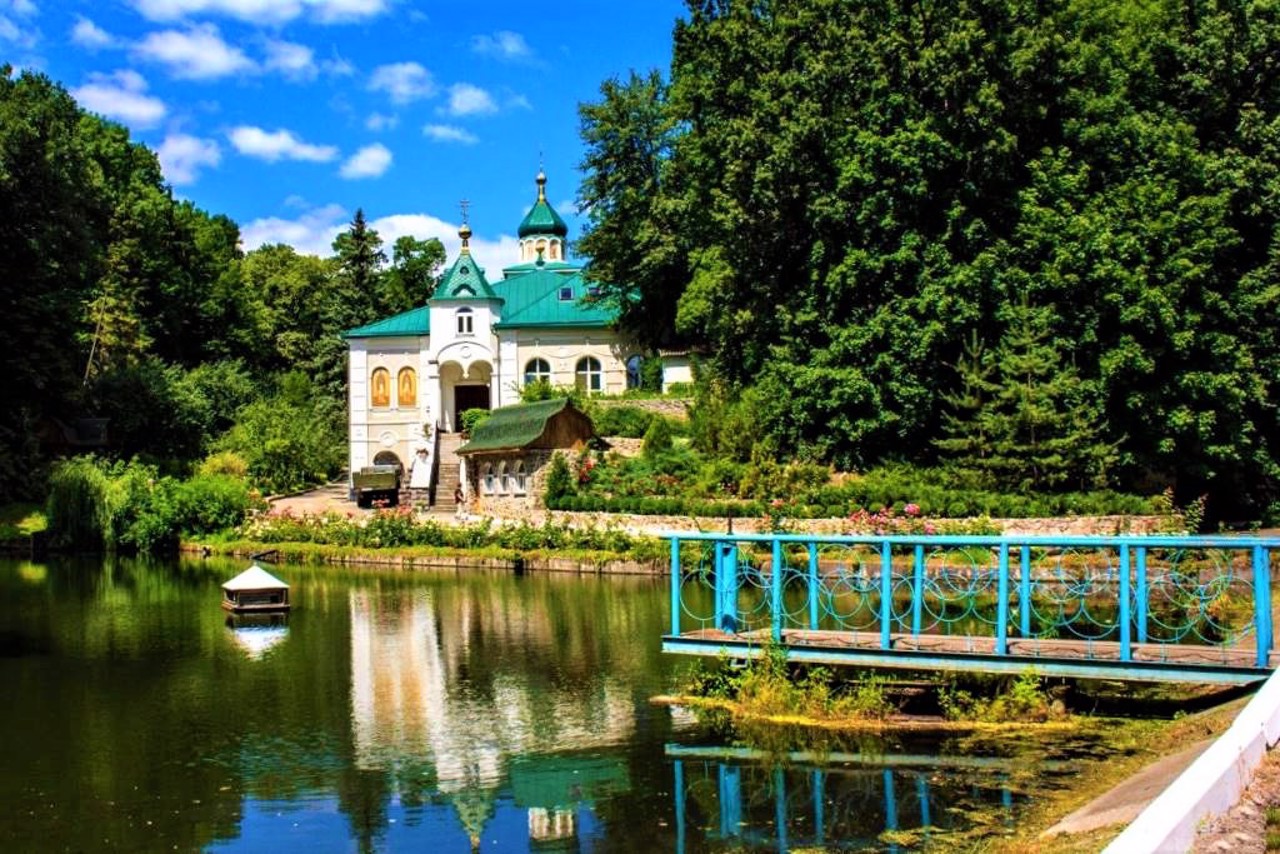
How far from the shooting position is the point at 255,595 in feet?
78.9

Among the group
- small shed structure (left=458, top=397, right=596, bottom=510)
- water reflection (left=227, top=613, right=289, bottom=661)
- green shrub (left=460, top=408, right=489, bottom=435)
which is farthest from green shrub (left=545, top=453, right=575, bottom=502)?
water reflection (left=227, top=613, right=289, bottom=661)

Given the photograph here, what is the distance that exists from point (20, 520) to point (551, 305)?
826 inches

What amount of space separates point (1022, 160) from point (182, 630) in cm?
2258

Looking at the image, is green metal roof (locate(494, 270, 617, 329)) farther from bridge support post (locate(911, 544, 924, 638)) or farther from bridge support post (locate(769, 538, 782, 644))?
bridge support post (locate(911, 544, 924, 638))

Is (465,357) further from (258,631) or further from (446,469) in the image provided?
(258,631)

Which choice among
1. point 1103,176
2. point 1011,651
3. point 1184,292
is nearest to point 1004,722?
point 1011,651

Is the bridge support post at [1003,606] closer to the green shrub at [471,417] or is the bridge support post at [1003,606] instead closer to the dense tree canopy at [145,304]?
the green shrub at [471,417]

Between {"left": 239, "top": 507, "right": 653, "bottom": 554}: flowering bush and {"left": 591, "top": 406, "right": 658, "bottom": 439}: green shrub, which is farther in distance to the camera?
{"left": 591, "top": 406, "right": 658, "bottom": 439}: green shrub

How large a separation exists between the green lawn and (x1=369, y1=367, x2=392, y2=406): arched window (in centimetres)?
1451

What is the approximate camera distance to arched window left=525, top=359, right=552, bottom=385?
4981cm

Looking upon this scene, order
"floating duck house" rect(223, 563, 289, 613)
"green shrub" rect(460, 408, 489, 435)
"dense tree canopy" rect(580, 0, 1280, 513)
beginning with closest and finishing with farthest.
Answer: "floating duck house" rect(223, 563, 289, 613) < "dense tree canopy" rect(580, 0, 1280, 513) < "green shrub" rect(460, 408, 489, 435)

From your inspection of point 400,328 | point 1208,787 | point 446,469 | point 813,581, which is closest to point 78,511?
point 446,469

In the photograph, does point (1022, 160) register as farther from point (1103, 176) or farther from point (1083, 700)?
point (1083, 700)

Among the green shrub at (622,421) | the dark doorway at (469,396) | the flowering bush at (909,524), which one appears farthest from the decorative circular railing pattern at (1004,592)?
the dark doorway at (469,396)
